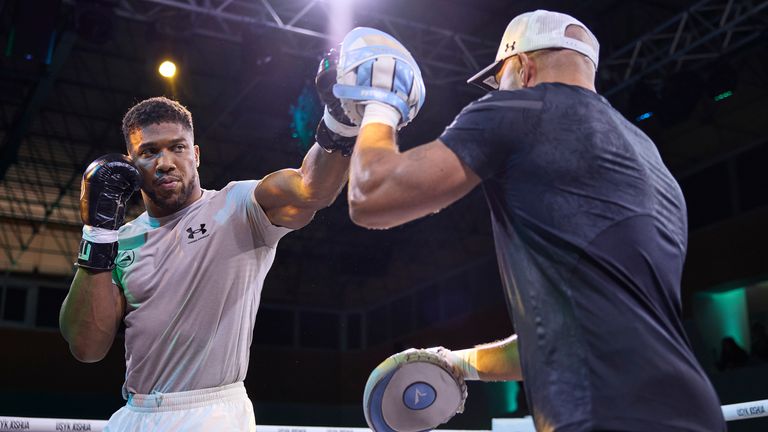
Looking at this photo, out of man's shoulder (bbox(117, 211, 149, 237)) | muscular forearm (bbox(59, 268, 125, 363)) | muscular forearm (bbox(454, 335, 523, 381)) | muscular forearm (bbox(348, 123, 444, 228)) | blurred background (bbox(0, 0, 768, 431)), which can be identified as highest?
blurred background (bbox(0, 0, 768, 431))

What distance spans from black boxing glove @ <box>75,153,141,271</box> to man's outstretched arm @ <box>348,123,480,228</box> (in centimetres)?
113

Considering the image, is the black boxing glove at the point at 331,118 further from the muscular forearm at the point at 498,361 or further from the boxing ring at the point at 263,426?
the boxing ring at the point at 263,426

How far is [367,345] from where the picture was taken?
19766 mm

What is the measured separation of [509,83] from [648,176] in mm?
385

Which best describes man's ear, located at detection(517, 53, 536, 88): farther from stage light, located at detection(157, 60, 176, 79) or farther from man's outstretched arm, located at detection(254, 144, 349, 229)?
stage light, located at detection(157, 60, 176, 79)

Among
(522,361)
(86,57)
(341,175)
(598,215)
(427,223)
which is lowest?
(522,361)

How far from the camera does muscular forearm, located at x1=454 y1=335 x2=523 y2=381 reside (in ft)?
6.87

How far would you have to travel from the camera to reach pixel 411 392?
82.9 inches

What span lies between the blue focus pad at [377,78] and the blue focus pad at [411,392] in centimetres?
67

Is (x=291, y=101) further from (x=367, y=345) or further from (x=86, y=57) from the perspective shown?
(x=367, y=345)

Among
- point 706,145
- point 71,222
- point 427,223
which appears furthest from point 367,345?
point 706,145

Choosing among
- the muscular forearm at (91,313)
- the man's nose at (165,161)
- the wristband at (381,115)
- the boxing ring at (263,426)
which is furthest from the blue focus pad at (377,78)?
the boxing ring at (263,426)

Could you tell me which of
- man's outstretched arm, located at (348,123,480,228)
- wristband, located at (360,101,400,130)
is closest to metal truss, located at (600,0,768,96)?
wristband, located at (360,101,400,130)

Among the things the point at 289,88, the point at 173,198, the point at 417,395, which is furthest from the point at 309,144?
the point at 417,395
